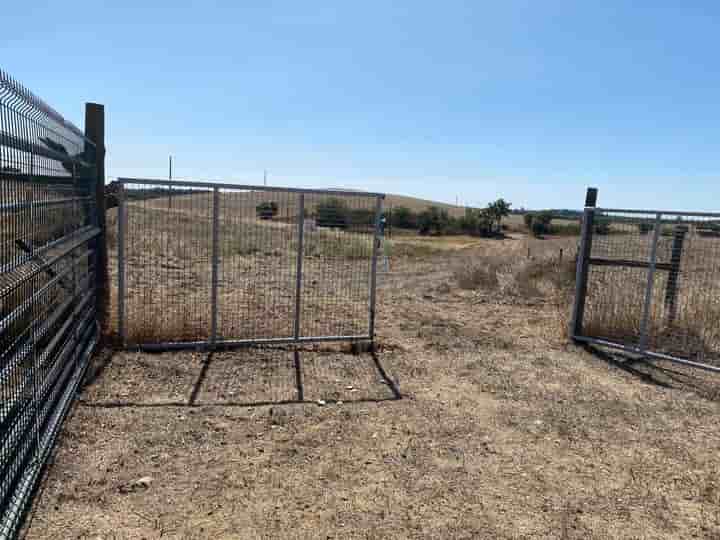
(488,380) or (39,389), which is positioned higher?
(39,389)

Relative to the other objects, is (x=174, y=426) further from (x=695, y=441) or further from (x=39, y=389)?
(x=695, y=441)

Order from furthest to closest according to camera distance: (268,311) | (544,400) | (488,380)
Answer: (268,311) < (488,380) < (544,400)

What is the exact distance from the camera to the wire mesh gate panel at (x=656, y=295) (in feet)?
23.8

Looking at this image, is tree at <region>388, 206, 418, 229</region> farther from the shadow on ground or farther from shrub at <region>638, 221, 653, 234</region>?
the shadow on ground

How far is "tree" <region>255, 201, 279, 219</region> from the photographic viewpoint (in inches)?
293

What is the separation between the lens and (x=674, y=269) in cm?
734

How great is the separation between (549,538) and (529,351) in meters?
4.38

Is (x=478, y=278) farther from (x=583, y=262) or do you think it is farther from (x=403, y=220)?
(x=403, y=220)

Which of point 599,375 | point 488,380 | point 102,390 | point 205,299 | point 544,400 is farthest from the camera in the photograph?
point 205,299

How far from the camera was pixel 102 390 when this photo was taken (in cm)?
528

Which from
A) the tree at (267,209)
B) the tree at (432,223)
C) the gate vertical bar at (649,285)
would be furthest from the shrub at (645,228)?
the tree at (432,223)

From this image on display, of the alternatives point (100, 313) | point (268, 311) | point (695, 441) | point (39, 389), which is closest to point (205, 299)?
point (268, 311)

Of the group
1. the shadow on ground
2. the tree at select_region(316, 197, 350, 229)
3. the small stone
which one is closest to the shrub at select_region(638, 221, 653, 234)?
the shadow on ground

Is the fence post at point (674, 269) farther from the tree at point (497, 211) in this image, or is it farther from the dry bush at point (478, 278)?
the tree at point (497, 211)
